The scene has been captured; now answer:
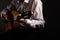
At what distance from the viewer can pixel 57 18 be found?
1.68 m

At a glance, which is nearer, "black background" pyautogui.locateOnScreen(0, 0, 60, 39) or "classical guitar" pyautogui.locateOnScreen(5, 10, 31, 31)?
"classical guitar" pyautogui.locateOnScreen(5, 10, 31, 31)

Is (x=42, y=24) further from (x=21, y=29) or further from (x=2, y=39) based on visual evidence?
(x=2, y=39)

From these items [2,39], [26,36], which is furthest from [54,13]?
[2,39]

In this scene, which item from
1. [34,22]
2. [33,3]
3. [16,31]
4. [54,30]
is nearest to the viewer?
[16,31]

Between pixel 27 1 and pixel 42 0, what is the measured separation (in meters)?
0.18

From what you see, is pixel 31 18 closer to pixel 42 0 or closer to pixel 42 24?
pixel 42 24

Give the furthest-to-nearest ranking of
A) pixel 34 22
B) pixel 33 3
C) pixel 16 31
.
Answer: pixel 33 3
pixel 34 22
pixel 16 31

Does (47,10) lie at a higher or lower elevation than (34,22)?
higher

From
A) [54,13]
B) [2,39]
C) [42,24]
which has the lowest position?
[2,39]

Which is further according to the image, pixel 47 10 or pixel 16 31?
pixel 47 10

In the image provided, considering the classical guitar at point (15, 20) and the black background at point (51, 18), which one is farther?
the black background at point (51, 18)

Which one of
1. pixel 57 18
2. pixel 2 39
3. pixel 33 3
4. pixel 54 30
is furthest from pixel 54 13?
pixel 2 39

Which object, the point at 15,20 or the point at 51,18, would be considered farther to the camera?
the point at 51,18

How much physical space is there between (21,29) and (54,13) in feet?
1.86
